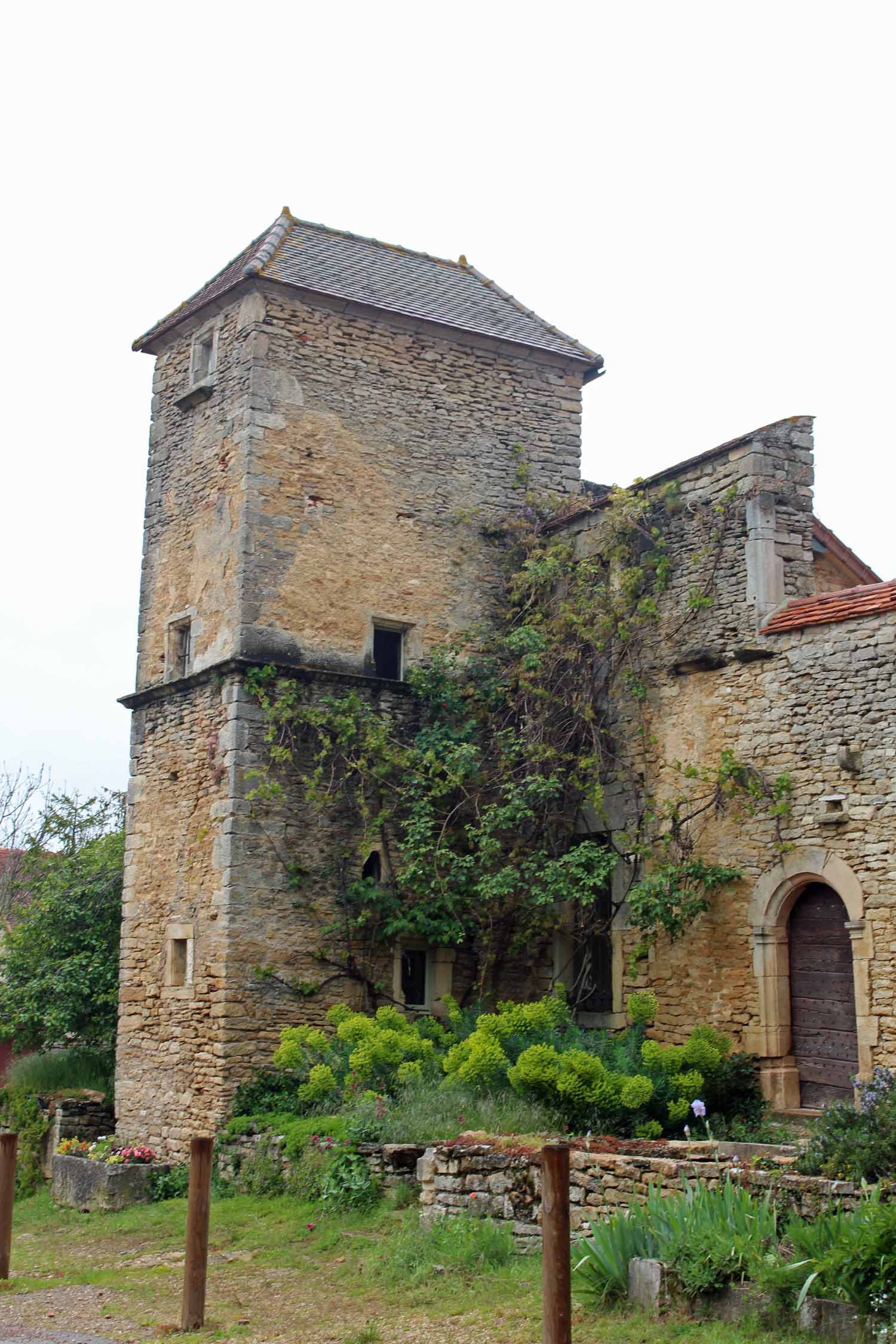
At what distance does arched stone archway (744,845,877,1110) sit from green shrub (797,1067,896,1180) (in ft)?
9.80

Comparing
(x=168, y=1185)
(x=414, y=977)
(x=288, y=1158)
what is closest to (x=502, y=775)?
(x=414, y=977)

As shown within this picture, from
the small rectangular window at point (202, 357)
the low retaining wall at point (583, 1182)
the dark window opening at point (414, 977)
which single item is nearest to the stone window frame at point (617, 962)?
the dark window opening at point (414, 977)

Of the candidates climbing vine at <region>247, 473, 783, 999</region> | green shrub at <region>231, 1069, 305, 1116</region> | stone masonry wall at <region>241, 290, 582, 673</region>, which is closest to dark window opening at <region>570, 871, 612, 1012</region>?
climbing vine at <region>247, 473, 783, 999</region>

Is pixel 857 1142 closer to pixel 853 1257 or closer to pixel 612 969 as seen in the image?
pixel 853 1257

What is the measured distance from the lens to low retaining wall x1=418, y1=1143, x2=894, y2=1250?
283 inches

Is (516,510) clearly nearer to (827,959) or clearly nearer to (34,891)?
(827,959)

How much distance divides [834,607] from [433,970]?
17.9ft

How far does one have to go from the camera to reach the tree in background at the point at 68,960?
52.5ft

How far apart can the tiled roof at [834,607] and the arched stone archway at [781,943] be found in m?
1.84

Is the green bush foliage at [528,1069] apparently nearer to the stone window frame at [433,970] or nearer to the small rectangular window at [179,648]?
the stone window frame at [433,970]

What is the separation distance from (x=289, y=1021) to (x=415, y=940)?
154cm

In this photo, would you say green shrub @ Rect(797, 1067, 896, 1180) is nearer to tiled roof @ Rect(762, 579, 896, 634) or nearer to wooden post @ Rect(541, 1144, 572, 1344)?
wooden post @ Rect(541, 1144, 572, 1344)

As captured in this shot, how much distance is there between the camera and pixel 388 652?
48.0 feet

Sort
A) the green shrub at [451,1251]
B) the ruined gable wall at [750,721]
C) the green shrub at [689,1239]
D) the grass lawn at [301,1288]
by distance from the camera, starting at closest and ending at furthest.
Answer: the green shrub at [689,1239] < the grass lawn at [301,1288] < the green shrub at [451,1251] < the ruined gable wall at [750,721]
